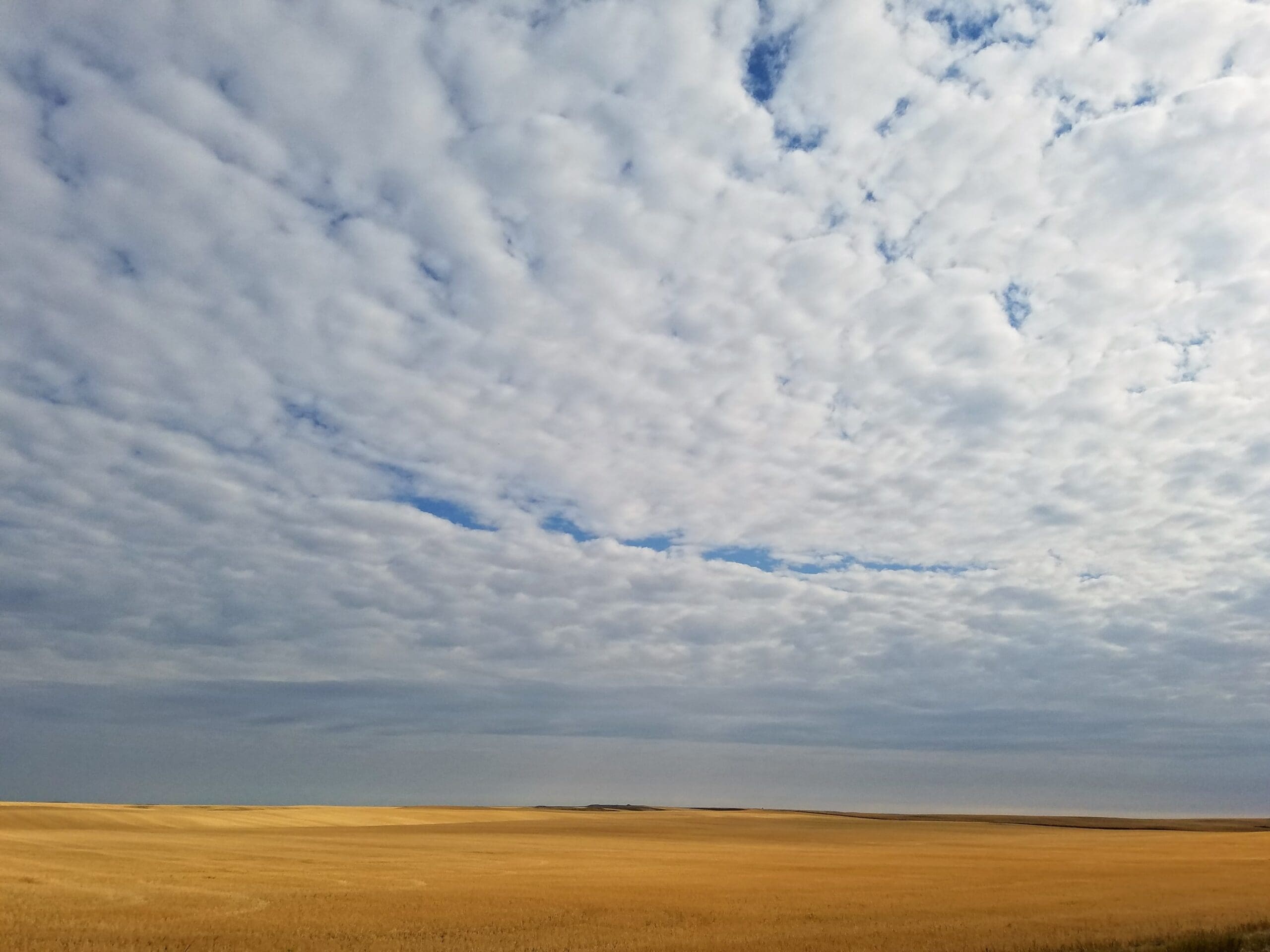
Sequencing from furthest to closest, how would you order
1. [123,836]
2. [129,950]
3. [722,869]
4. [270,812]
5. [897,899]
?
[270,812]
[123,836]
[722,869]
[897,899]
[129,950]

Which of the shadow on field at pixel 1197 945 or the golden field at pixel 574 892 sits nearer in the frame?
the shadow on field at pixel 1197 945

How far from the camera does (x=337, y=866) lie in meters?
48.7

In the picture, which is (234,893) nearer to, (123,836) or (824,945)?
(824,945)

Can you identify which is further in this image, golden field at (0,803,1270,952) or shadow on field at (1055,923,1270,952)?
golden field at (0,803,1270,952)

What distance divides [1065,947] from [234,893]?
94.2 ft

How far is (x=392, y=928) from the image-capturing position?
28.1 metres

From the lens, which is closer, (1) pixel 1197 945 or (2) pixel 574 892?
(1) pixel 1197 945

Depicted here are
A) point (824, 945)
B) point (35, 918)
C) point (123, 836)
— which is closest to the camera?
point (824, 945)

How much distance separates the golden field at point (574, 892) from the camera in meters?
26.5

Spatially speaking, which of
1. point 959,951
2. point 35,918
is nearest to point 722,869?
point 959,951

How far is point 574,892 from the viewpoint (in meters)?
39.3

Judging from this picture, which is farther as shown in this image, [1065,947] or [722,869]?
[722,869]

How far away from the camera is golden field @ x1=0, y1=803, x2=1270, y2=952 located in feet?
86.8

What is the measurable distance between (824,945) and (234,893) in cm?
2268
